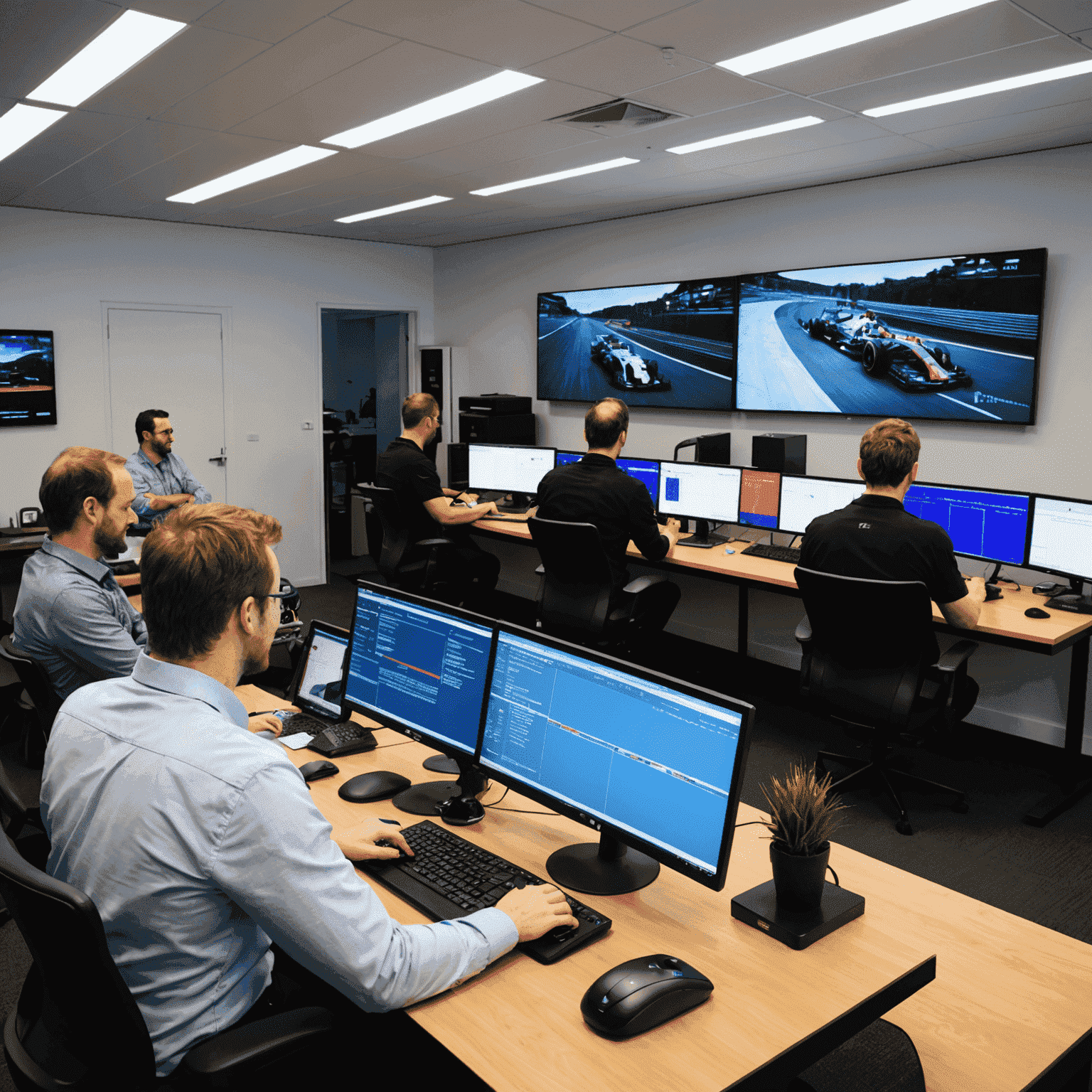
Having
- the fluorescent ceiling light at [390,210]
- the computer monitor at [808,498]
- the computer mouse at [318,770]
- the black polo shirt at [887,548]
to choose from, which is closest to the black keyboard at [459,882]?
the computer mouse at [318,770]

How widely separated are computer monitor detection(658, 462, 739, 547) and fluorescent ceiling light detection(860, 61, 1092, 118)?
5.90 feet

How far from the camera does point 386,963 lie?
126 cm

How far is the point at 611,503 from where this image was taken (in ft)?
13.3

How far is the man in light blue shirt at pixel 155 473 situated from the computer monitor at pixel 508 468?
5.63ft

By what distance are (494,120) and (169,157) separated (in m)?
1.74

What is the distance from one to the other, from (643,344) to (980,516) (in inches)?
104

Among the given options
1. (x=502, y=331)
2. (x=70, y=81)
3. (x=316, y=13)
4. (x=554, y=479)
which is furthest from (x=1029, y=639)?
(x=502, y=331)

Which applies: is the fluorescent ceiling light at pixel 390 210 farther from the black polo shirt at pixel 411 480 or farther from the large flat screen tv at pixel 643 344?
the black polo shirt at pixel 411 480

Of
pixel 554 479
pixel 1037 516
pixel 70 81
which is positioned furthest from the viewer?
pixel 554 479

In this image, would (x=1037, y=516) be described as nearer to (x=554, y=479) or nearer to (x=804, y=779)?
(x=554, y=479)

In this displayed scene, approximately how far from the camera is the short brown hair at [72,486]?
2.58 m

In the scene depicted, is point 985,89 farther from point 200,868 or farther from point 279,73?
point 200,868

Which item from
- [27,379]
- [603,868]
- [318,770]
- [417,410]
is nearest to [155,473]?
[27,379]

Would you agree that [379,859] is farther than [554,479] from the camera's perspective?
No
